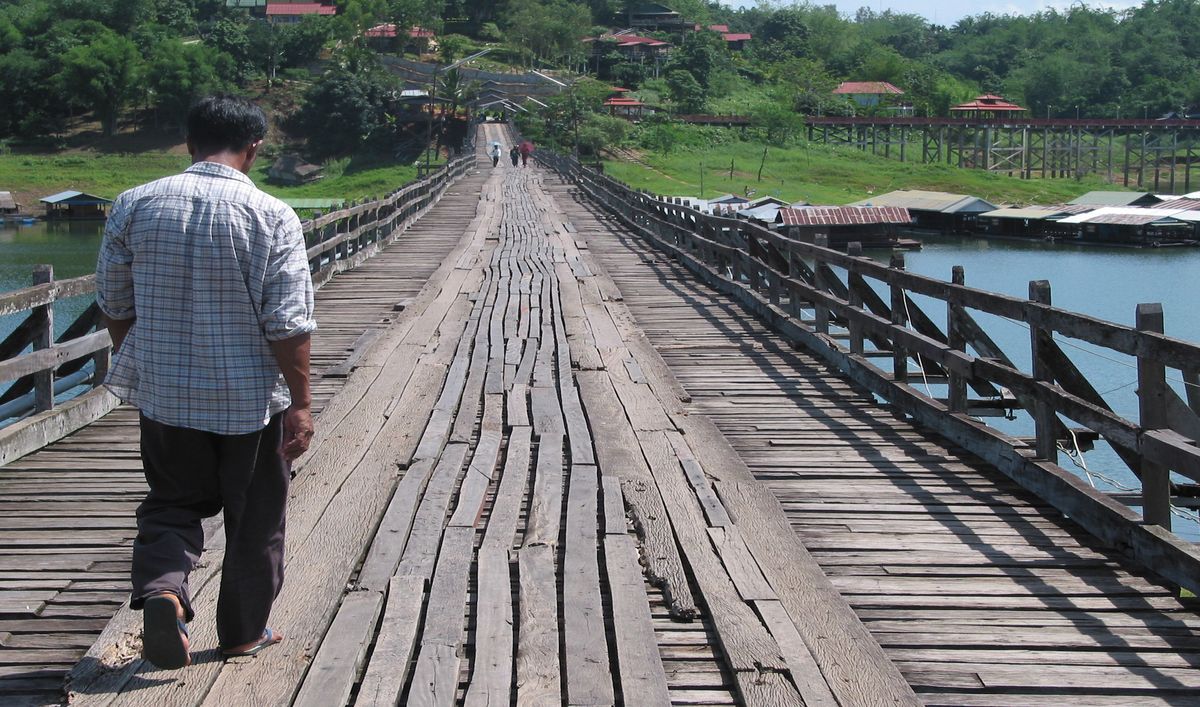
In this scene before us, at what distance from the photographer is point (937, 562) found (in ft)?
16.7

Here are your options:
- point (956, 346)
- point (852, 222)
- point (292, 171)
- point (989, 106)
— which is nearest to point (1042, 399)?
point (956, 346)

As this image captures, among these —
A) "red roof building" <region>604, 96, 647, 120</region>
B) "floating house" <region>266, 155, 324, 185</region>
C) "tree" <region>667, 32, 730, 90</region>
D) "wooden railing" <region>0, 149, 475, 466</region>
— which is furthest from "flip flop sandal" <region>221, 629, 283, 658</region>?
"tree" <region>667, 32, 730, 90</region>

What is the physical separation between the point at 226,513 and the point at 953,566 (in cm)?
282

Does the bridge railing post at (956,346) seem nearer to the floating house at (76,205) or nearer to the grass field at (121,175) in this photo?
the grass field at (121,175)

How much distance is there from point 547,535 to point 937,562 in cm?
159

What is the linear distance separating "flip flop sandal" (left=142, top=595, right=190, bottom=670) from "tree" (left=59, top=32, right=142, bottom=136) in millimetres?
93831

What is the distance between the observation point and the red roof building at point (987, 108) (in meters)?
104

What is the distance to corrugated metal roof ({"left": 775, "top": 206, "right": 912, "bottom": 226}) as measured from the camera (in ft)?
174

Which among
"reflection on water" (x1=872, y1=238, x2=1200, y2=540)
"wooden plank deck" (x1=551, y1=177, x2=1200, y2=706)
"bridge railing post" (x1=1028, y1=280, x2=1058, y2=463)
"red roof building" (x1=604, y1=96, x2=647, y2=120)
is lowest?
"reflection on water" (x1=872, y1=238, x2=1200, y2=540)

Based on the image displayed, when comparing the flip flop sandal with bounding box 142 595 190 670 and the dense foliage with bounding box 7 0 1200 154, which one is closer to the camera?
the flip flop sandal with bounding box 142 595 190 670

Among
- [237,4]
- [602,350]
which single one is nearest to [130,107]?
[237,4]

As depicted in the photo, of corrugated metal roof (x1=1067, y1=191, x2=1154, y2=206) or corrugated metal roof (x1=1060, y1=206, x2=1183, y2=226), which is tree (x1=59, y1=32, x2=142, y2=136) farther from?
corrugated metal roof (x1=1060, y1=206, x2=1183, y2=226)

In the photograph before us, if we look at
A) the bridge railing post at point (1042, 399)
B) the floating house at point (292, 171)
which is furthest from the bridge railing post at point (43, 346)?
the floating house at point (292, 171)

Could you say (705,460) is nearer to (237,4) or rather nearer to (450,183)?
(450,183)
